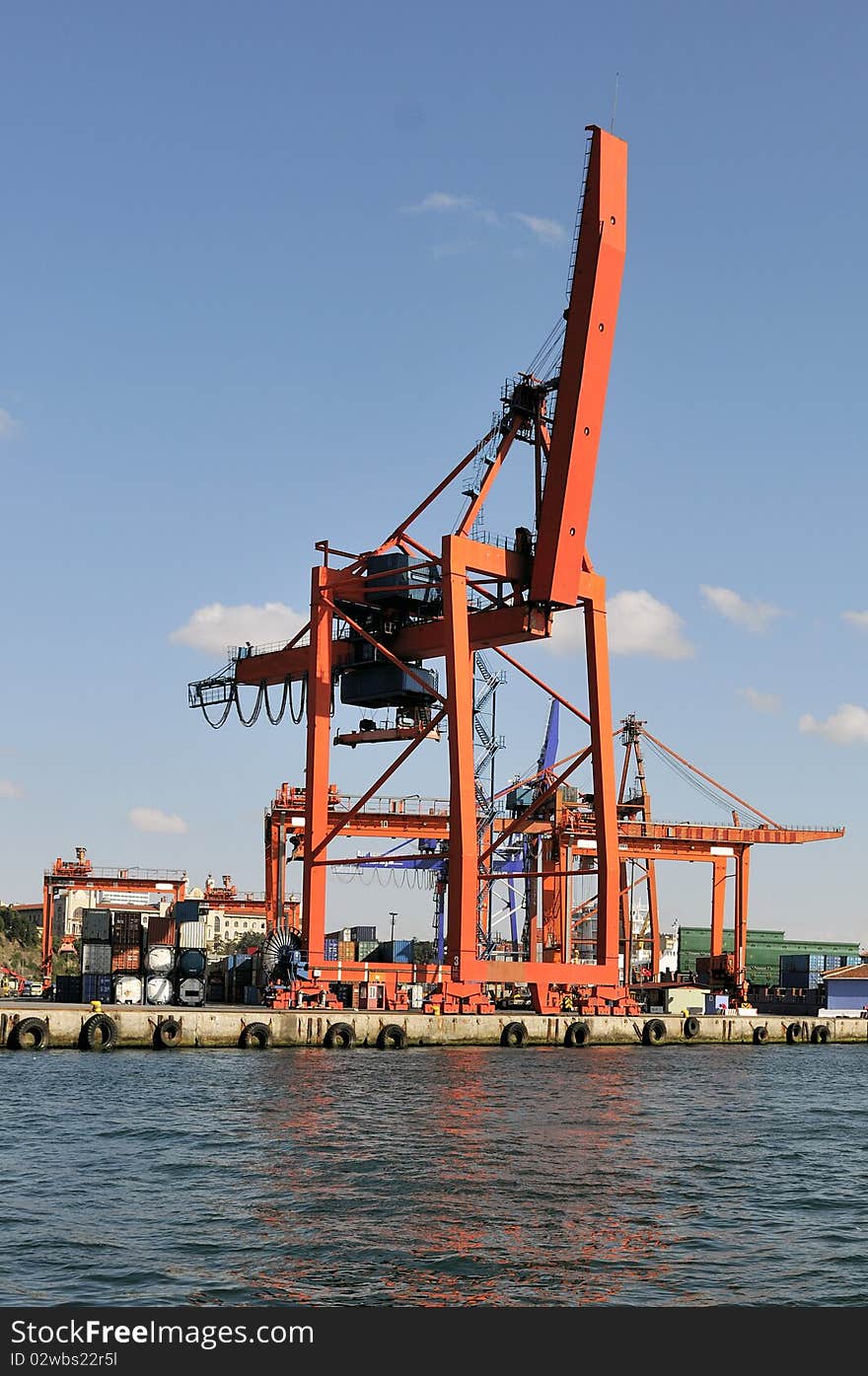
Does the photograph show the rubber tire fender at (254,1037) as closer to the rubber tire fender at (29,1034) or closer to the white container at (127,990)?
the rubber tire fender at (29,1034)

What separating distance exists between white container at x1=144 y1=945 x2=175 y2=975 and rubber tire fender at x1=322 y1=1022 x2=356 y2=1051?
13705 mm

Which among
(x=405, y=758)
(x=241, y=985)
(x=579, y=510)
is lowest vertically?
(x=241, y=985)

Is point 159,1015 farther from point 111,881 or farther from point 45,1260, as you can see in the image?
point 111,881

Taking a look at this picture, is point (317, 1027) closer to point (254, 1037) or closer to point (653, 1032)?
point (254, 1037)

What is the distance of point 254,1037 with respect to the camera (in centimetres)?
4231

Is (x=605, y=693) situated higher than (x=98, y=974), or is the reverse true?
(x=605, y=693)

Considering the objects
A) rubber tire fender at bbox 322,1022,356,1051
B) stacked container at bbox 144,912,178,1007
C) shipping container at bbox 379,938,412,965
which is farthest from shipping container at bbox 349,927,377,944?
rubber tire fender at bbox 322,1022,356,1051

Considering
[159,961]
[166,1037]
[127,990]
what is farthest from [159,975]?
[166,1037]

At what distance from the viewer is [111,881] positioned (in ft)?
276

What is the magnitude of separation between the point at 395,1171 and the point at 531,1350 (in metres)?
10.1

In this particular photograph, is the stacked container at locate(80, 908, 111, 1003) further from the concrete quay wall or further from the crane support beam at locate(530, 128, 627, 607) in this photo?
the crane support beam at locate(530, 128, 627, 607)

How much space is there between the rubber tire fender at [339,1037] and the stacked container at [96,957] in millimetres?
14618

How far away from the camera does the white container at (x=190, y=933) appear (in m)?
→ 65.3

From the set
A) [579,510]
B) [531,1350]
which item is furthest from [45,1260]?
[579,510]
